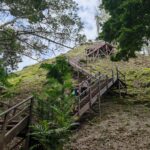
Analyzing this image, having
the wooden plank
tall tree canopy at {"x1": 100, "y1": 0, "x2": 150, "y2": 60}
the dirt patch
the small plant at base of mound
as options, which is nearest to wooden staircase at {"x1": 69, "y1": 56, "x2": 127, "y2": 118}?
the dirt patch

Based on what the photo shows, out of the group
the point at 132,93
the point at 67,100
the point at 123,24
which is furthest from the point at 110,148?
the point at 132,93

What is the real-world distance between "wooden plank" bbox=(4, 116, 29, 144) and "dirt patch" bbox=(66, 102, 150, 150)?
2.28m

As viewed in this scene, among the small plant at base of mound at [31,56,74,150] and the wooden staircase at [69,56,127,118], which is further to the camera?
the wooden staircase at [69,56,127,118]

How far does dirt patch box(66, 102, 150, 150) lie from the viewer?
12305 mm

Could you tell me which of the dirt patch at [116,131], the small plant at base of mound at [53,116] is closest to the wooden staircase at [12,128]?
the small plant at base of mound at [53,116]

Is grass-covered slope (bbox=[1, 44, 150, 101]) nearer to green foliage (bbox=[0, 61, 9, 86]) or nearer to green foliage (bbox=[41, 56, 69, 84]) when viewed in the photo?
green foliage (bbox=[0, 61, 9, 86])

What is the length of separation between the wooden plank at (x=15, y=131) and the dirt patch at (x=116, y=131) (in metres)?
2.28

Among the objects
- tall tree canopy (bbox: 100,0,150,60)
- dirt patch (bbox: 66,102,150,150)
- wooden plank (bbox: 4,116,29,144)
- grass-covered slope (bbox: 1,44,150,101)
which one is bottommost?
dirt patch (bbox: 66,102,150,150)

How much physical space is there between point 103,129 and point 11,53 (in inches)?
303

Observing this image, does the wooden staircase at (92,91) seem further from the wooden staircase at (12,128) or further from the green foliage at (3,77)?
the wooden staircase at (12,128)

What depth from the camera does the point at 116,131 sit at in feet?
45.6

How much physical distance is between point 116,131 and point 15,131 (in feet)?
17.8

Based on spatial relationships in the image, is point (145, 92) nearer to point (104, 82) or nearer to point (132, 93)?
point (132, 93)

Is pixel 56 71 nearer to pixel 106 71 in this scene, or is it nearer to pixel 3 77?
pixel 3 77
